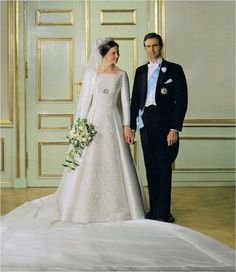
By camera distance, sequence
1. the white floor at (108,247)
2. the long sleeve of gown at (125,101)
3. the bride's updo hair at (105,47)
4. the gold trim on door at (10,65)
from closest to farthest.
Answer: the white floor at (108,247) < the long sleeve of gown at (125,101) < the bride's updo hair at (105,47) < the gold trim on door at (10,65)

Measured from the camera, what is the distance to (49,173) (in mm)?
7172

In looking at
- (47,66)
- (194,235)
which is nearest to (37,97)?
(47,66)

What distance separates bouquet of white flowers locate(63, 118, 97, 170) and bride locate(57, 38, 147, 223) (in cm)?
5

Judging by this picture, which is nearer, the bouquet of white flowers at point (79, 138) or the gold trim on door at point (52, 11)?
the bouquet of white flowers at point (79, 138)

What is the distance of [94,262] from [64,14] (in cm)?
449

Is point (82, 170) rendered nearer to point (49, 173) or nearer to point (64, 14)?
point (49, 173)

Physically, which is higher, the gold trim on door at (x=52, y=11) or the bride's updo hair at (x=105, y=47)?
the gold trim on door at (x=52, y=11)

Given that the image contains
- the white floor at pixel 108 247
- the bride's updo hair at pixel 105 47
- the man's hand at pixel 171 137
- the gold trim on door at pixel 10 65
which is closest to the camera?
the white floor at pixel 108 247

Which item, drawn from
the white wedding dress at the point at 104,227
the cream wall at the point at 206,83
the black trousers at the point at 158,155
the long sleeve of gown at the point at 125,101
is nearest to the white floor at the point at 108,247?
the white wedding dress at the point at 104,227

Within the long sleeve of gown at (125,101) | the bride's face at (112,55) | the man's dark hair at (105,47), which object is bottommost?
the long sleeve of gown at (125,101)

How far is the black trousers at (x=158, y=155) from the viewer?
4.81 m

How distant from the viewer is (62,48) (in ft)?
23.5

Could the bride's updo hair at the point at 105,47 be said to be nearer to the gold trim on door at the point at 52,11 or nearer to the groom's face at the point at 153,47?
the groom's face at the point at 153,47

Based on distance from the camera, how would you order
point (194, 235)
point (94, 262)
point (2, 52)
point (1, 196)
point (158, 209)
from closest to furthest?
point (94, 262) → point (194, 235) → point (158, 209) → point (1, 196) → point (2, 52)
